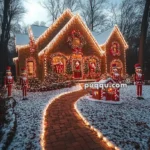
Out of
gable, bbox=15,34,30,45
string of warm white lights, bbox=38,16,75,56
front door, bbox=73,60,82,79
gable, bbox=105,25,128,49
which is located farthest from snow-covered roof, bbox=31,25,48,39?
gable, bbox=105,25,128,49

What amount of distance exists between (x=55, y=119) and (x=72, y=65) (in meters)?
13.2

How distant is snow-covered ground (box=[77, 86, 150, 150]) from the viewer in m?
4.75

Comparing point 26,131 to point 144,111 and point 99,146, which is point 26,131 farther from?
point 144,111

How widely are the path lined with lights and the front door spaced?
12.5m

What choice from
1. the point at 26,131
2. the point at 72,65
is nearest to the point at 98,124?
the point at 26,131

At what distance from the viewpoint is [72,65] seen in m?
19.8

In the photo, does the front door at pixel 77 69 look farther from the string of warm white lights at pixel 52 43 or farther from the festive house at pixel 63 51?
the string of warm white lights at pixel 52 43

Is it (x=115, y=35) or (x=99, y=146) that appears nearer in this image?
(x=99, y=146)

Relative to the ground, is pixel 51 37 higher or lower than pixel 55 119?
higher

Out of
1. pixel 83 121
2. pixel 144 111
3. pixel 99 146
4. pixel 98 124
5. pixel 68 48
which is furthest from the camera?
pixel 68 48

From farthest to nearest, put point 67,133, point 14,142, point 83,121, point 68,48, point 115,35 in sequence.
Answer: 1. point 115,35
2. point 68,48
3. point 83,121
4. point 67,133
5. point 14,142

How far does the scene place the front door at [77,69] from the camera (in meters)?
20.0

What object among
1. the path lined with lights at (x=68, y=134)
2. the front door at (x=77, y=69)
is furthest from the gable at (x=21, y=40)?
the path lined with lights at (x=68, y=134)

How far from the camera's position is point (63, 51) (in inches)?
757
